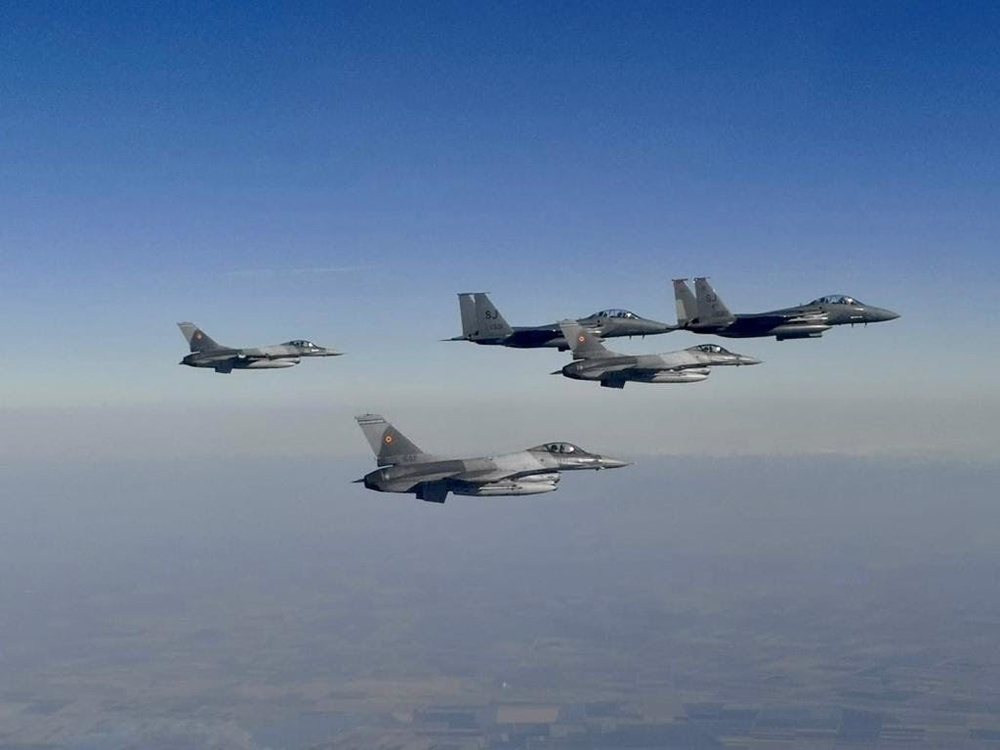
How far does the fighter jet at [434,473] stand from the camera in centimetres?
8312

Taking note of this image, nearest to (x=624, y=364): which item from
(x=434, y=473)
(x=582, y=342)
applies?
(x=582, y=342)

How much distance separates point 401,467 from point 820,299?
4609 cm

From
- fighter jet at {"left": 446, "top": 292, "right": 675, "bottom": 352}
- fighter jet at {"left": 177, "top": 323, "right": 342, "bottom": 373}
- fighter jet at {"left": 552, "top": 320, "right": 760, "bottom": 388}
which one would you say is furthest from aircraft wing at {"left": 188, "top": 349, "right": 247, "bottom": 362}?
fighter jet at {"left": 552, "top": 320, "right": 760, "bottom": 388}

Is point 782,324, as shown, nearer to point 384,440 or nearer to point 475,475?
point 475,475

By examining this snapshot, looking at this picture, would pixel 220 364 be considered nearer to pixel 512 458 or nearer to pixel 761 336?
pixel 512 458

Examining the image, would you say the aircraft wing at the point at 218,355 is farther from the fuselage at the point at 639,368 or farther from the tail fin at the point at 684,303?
the tail fin at the point at 684,303

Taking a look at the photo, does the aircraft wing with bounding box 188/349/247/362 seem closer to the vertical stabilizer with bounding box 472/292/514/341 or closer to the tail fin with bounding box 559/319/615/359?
the vertical stabilizer with bounding box 472/292/514/341

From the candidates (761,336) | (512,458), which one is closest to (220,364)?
(512,458)

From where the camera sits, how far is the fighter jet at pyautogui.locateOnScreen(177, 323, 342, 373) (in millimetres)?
104375

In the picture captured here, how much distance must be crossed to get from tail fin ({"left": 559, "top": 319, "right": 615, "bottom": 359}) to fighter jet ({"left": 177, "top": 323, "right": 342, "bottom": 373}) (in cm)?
3268

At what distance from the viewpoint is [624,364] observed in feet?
311

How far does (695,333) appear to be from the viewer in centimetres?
9538

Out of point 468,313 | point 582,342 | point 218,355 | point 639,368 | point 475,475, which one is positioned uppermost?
point 468,313

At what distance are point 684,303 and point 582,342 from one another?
10.5 metres
